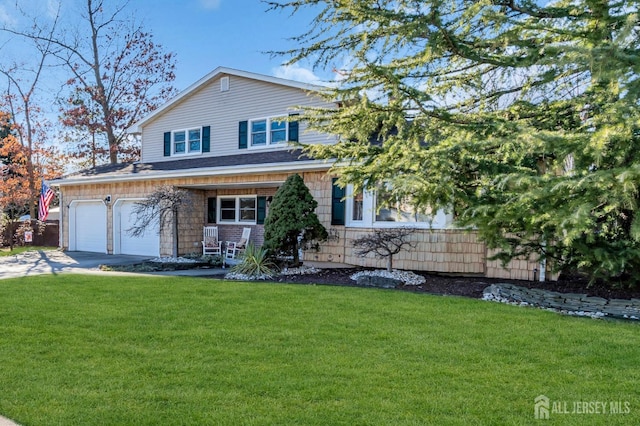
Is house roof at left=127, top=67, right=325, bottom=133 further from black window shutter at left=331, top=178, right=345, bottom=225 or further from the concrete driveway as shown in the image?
the concrete driveway

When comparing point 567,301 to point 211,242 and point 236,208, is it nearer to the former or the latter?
point 236,208

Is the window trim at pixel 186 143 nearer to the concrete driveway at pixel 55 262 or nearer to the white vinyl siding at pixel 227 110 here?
the white vinyl siding at pixel 227 110

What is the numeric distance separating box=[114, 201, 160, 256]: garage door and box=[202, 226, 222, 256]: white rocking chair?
1.64m

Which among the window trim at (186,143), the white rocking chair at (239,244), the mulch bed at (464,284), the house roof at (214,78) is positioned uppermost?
the house roof at (214,78)

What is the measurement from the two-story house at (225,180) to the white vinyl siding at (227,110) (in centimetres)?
4

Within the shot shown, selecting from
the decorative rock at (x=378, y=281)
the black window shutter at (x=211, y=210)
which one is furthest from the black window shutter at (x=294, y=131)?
the decorative rock at (x=378, y=281)

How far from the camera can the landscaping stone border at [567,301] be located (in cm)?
636

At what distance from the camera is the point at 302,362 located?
4109mm

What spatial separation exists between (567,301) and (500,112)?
3321 mm

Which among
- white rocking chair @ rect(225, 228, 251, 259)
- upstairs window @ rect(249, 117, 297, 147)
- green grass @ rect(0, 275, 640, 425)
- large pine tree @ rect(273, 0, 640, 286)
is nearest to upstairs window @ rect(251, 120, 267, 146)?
upstairs window @ rect(249, 117, 297, 147)

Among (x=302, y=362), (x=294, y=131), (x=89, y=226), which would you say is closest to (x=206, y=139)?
(x=294, y=131)

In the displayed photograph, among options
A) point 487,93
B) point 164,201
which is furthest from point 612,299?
point 164,201

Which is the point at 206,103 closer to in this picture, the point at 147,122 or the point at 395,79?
the point at 147,122

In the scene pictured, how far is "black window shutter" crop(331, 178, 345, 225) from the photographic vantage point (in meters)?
11.5
